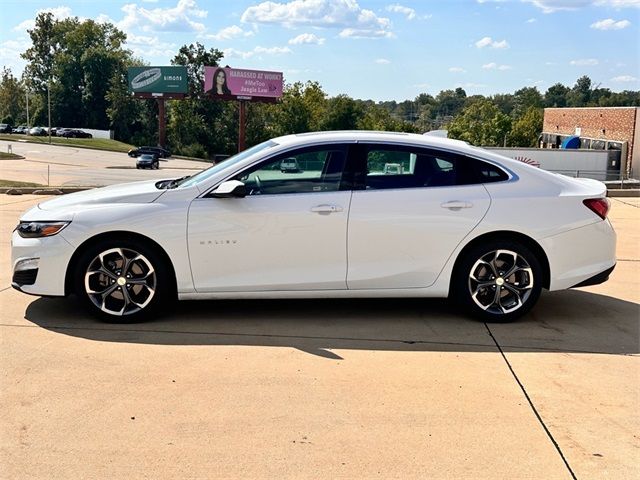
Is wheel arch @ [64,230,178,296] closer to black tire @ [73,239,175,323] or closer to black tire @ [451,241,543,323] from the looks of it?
black tire @ [73,239,175,323]

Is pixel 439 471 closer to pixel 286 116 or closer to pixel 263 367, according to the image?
pixel 263 367

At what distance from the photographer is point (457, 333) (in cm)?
530

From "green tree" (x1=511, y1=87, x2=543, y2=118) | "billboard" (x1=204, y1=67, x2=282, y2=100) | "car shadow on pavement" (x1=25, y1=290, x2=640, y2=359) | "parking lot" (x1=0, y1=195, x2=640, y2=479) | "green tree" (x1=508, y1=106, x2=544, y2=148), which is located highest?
"green tree" (x1=511, y1=87, x2=543, y2=118)

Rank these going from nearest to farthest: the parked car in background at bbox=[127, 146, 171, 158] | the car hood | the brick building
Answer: the car hood → the brick building → the parked car in background at bbox=[127, 146, 171, 158]

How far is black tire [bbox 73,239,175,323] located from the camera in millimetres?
5234

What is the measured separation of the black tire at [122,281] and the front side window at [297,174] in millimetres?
988

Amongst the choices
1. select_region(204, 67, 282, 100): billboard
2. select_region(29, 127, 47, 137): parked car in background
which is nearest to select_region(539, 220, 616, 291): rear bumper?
select_region(204, 67, 282, 100): billboard

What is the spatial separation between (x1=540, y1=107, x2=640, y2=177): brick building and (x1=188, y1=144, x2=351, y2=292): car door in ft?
110

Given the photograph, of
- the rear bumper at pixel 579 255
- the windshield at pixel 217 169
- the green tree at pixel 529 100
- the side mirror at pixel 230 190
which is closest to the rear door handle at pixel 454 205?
the rear bumper at pixel 579 255

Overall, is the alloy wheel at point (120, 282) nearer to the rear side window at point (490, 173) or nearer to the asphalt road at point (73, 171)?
the rear side window at point (490, 173)

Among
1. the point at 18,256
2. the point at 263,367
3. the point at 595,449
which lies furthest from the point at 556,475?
the point at 18,256

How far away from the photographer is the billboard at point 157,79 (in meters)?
75.8

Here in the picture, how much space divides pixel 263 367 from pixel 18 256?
2.31m

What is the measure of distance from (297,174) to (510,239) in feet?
6.07
